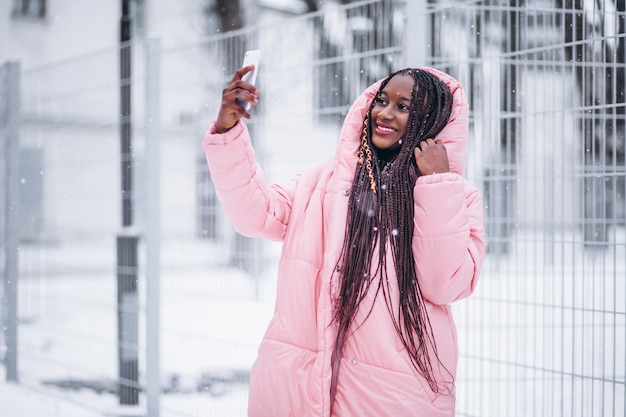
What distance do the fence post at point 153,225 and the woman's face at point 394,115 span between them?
2.24 metres

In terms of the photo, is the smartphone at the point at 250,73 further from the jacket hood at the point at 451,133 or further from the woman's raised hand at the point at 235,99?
the jacket hood at the point at 451,133

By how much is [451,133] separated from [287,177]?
1711 millimetres

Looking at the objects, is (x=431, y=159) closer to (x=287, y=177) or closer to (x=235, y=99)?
(x=235, y=99)

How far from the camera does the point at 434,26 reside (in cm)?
335

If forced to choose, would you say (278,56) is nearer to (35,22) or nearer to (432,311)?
(432,311)

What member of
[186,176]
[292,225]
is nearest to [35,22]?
[186,176]

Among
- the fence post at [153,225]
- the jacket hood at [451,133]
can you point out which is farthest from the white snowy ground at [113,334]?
the jacket hood at [451,133]

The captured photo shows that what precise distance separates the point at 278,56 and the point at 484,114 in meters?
1.27

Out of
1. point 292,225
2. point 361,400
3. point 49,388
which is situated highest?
point 292,225

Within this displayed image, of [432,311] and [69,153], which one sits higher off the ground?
[69,153]

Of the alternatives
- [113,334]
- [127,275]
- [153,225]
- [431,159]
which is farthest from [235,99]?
[113,334]

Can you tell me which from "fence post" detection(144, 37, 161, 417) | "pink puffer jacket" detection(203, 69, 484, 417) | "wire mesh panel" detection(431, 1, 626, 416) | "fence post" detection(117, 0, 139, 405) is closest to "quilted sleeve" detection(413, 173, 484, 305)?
"pink puffer jacket" detection(203, 69, 484, 417)

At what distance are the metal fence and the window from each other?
9.39 meters

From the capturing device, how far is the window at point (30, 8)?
1399cm
